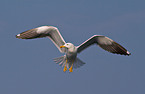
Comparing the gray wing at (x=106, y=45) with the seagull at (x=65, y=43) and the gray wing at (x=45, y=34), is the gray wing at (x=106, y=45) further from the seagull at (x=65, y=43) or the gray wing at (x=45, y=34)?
the gray wing at (x=45, y=34)

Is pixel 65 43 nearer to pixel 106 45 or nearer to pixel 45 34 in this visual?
pixel 45 34

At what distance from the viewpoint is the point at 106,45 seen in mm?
16672

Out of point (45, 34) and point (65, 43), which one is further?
point (45, 34)

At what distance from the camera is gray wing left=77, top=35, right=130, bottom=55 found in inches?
639

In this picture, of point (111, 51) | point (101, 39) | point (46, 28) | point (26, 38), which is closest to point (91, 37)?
point (101, 39)

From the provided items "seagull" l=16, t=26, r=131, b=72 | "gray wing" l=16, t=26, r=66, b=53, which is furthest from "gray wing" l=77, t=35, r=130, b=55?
"gray wing" l=16, t=26, r=66, b=53

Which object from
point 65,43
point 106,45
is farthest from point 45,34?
point 106,45

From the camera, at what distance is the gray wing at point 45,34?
1624 cm

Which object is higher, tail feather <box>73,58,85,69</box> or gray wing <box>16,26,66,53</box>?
gray wing <box>16,26,66,53</box>

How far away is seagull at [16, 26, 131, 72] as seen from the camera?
52.9 feet

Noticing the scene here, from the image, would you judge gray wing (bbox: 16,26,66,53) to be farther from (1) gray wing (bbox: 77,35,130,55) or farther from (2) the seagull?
(1) gray wing (bbox: 77,35,130,55)

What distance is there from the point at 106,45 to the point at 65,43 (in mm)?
2874

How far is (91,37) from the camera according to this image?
15750 mm

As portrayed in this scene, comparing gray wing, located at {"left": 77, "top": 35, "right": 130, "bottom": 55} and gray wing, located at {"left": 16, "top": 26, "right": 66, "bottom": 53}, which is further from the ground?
gray wing, located at {"left": 16, "top": 26, "right": 66, "bottom": 53}
